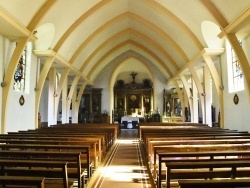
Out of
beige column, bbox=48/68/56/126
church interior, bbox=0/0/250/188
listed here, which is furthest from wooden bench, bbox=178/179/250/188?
beige column, bbox=48/68/56/126

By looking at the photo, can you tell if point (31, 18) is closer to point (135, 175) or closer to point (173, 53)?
point (135, 175)

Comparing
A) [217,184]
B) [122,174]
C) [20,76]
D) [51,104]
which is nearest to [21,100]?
[20,76]

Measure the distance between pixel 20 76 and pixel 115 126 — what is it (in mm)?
5945

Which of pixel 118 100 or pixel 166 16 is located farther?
pixel 118 100

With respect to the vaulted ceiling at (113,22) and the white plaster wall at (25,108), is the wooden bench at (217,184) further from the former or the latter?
the white plaster wall at (25,108)

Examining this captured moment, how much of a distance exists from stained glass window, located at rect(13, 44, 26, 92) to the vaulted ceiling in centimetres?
90

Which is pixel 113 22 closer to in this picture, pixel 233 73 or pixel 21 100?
pixel 21 100

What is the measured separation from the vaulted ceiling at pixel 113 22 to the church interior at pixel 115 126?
0.05 m

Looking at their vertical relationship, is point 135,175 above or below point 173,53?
below

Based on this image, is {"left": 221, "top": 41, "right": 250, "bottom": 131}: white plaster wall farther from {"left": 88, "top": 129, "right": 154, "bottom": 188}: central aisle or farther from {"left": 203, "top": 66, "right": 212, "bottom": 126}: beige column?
{"left": 88, "top": 129, "right": 154, "bottom": 188}: central aisle

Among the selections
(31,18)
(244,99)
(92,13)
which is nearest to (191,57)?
(244,99)

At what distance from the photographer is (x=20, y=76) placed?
514 inches

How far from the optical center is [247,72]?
10.2 metres

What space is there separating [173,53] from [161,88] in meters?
8.41
